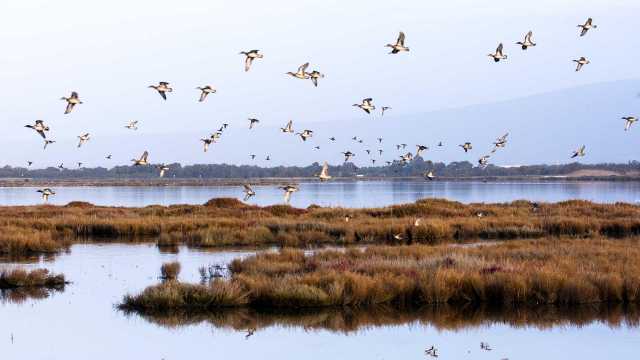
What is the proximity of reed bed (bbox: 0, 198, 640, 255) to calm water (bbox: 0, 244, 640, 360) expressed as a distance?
15319mm

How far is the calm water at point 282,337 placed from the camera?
1889 centimetres

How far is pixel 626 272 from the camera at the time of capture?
24.7 metres

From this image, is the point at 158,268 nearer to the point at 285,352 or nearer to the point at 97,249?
the point at 97,249

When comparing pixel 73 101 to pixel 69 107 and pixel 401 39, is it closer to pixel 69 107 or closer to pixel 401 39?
pixel 69 107

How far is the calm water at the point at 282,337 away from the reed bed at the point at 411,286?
81 cm

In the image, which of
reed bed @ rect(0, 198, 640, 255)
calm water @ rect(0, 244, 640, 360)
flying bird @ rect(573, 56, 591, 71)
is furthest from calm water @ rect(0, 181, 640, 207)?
calm water @ rect(0, 244, 640, 360)

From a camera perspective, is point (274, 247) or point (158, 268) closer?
point (158, 268)

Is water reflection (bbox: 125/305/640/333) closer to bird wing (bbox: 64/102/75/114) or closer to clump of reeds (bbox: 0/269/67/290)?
clump of reeds (bbox: 0/269/67/290)

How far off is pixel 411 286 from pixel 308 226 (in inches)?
830

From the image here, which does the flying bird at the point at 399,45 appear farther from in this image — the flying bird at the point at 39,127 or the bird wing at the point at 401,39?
the flying bird at the point at 39,127

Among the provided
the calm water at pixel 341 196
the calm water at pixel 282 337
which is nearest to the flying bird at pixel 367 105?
the calm water at pixel 282 337

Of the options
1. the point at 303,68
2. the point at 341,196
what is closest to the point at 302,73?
the point at 303,68

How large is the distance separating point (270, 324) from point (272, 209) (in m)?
35.0

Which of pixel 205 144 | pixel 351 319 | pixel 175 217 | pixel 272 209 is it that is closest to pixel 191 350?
pixel 351 319
